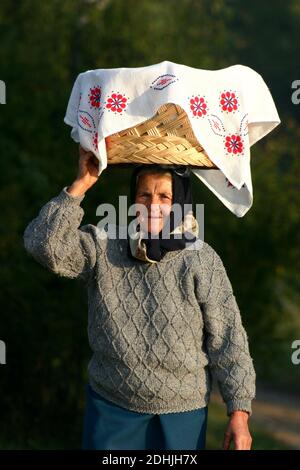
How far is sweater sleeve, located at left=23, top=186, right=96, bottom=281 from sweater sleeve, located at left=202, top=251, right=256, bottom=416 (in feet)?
1.68

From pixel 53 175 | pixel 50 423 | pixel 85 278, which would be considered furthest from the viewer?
pixel 53 175

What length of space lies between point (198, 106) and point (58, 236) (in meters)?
0.68

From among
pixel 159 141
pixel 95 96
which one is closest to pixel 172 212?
pixel 159 141

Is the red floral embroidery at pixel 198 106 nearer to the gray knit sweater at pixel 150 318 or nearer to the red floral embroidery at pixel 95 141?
the red floral embroidery at pixel 95 141

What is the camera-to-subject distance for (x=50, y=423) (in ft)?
24.3

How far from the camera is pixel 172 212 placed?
13.7 feet

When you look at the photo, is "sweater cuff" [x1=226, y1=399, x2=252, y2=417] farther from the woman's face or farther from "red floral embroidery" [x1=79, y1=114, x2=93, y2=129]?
"red floral embroidery" [x1=79, y1=114, x2=93, y2=129]

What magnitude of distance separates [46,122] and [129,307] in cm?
462

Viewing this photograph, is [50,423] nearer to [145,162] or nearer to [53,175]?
[53,175]

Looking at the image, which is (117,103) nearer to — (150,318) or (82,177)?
(82,177)

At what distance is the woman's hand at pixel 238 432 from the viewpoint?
13.4ft

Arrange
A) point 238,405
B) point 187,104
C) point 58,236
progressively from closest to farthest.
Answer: point 187,104 → point 58,236 → point 238,405

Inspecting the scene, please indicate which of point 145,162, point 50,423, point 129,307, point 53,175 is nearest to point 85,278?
point 129,307

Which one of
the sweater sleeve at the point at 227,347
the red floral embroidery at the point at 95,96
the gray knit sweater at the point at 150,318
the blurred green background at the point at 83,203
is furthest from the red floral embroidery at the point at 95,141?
the blurred green background at the point at 83,203
